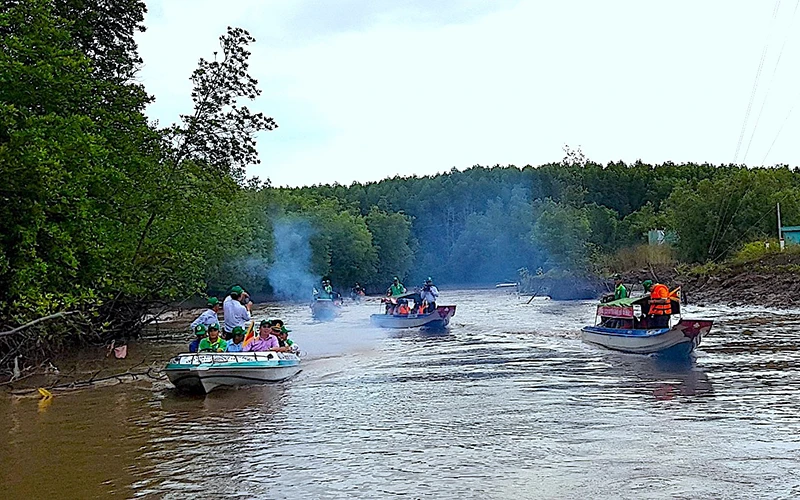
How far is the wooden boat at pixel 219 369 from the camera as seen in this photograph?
1623 centimetres

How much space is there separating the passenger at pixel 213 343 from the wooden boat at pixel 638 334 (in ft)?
33.2

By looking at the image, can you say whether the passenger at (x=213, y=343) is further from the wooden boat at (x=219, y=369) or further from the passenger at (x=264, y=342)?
the passenger at (x=264, y=342)

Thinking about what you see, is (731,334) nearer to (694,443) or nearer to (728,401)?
(728,401)

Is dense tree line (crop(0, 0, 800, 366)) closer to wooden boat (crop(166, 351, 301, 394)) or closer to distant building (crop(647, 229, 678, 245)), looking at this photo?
wooden boat (crop(166, 351, 301, 394))

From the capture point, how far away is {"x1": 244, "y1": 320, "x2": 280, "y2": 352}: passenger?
18.5 m

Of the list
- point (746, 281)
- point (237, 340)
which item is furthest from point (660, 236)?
point (237, 340)

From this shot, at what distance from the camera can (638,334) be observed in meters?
20.9

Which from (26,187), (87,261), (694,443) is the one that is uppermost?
(26,187)

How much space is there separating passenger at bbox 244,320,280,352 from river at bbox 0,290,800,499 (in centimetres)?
109

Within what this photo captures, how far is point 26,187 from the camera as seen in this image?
17.2 meters

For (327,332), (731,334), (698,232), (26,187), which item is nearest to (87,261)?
(26,187)

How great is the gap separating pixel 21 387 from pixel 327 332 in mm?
16675

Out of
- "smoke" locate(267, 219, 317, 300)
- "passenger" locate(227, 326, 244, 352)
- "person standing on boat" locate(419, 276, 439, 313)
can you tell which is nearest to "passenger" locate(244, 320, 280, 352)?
"passenger" locate(227, 326, 244, 352)

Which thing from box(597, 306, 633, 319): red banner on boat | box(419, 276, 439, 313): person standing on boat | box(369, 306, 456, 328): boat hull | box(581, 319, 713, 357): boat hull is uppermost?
box(419, 276, 439, 313): person standing on boat
